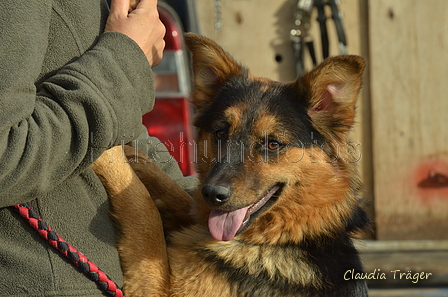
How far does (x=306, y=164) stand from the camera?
2.59m

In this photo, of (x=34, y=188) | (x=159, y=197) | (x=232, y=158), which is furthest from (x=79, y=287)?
(x=232, y=158)

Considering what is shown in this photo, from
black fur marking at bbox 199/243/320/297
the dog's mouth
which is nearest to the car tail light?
the dog's mouth

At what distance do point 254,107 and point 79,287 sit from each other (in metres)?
1.41

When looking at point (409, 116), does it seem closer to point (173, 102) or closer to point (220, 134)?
point (173, 102)

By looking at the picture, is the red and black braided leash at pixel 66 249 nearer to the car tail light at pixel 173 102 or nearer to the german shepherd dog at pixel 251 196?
the german shepherd dog at pixel 251 196

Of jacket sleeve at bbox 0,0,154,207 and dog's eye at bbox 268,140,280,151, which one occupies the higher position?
jacket sleeve at bbox 0,0,154,207

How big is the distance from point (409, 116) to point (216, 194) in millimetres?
3801

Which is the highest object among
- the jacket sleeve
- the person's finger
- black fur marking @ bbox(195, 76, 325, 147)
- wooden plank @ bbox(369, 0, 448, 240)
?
the person's finger

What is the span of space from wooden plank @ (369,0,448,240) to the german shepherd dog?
9.65 ft

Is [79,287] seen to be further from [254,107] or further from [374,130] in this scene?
[374,130]

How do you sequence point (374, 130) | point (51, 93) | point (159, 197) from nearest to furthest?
point (51, 93) < point (159, 197) < point (374, 130)

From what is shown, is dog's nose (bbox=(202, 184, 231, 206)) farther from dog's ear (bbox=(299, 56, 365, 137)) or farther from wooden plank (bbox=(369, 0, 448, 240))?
wooden plank (bbox=(369, 0, 448, 240))

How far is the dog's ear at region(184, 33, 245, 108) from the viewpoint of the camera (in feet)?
8.56

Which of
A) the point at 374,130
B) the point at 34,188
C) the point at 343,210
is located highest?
the point at 34,188
